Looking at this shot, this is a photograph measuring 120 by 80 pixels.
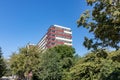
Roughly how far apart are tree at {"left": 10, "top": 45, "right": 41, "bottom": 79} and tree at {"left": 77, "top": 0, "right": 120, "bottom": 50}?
36.6 m

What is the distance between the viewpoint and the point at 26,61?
162ft

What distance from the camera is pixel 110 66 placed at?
28953mm

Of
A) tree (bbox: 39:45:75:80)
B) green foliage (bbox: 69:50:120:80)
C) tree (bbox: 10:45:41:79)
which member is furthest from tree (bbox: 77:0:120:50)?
tree (bbox: 10:45:41:79)

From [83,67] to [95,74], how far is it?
73.3 inches

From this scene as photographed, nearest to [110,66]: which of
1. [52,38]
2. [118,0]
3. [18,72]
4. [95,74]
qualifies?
[95,74]

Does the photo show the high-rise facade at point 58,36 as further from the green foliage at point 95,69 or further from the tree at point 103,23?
the tree at point 103,23

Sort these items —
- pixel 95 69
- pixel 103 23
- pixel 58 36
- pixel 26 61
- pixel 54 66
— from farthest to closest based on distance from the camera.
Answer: pixel 58 36
pixel 26 61
pixel 54 66
pixel 95 69
pixel 103 23

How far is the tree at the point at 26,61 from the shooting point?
49.4 meters

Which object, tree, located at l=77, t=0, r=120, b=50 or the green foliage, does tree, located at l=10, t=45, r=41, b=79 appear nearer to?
the green foliage

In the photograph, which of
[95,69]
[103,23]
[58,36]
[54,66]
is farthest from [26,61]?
[58,36]

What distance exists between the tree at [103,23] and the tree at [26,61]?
36600mm

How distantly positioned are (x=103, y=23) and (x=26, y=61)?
126 ft

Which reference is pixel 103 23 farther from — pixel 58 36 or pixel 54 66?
pixel 58 36

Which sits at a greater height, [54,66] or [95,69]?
[54,66]
